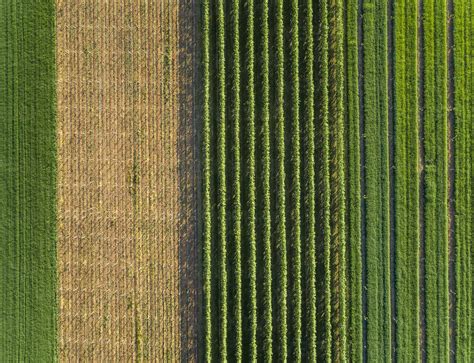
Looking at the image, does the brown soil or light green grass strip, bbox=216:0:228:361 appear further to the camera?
the brown soil

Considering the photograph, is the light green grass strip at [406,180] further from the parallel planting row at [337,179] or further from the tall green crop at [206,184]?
the tall green crop at [206,184]

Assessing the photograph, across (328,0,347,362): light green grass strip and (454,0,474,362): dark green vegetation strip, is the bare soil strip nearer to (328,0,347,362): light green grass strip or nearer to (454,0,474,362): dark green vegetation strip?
(454,0,474,362): dark green vegetation strip

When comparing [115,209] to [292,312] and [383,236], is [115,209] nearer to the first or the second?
[292,312]

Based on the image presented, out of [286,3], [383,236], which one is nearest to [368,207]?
Answer: [383,236]

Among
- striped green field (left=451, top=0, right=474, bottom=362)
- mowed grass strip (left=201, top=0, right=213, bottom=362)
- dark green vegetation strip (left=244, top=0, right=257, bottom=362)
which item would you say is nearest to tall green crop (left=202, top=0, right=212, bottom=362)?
mowed grass strip (left=201, top=0, right=213, bottom=362)

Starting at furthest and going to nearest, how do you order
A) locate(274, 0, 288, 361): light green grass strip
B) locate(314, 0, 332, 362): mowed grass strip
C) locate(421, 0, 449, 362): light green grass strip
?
locate(421, 0, 449, 362): light green grass strip < locate(314, 0, 332, 362): mowed grass strip < locate(274, 0, 288, 361): light green grass strip

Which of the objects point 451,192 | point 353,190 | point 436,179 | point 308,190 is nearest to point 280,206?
point 308,190
